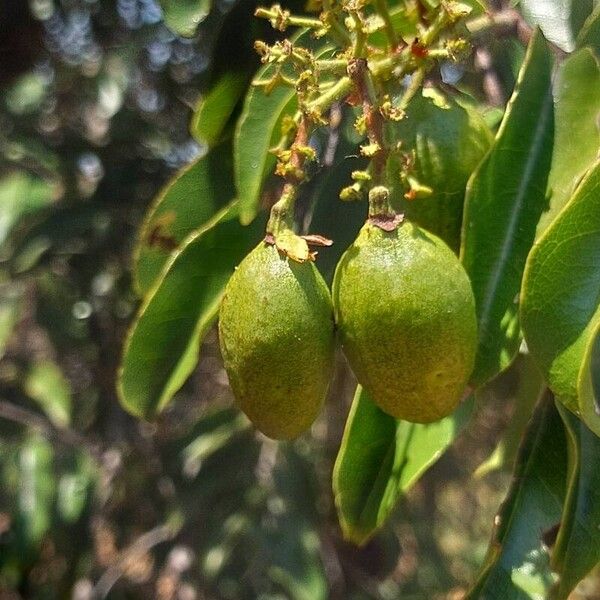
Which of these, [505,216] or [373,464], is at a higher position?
[505,216]

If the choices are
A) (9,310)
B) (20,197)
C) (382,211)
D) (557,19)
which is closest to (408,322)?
(382,211)

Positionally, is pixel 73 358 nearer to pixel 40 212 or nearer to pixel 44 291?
pixel 44 291

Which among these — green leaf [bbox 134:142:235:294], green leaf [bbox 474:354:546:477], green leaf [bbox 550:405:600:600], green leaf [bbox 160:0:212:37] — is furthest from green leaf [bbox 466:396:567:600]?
green leaf [bbox 160:0:212:37]

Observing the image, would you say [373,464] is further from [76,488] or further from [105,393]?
[105,393]

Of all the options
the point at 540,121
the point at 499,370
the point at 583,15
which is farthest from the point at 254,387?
the point at 583,15

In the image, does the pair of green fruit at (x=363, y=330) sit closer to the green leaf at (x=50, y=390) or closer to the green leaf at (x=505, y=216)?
the green leaf at (x=505, y=216)

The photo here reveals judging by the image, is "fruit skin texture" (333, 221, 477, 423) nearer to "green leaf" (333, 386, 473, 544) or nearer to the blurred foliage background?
"green leaf" (333, 386, 473, 544)
